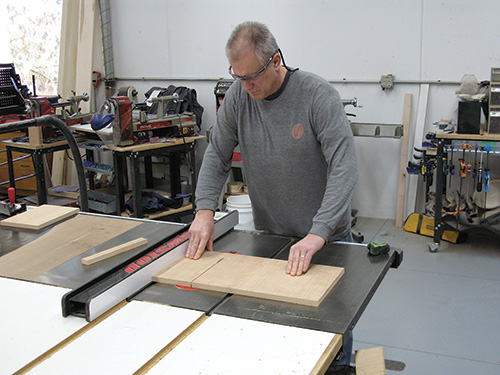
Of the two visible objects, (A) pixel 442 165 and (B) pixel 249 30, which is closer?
(B) pixel 249 30

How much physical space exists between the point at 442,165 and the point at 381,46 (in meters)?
1.14

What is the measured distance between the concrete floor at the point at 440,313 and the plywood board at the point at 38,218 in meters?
1.45

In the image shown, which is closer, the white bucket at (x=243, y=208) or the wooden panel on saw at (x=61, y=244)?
the wooden panel on saw at (x=61, y=244)

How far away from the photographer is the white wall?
3.82 metres

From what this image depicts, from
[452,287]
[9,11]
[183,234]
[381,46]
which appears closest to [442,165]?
[452,287]

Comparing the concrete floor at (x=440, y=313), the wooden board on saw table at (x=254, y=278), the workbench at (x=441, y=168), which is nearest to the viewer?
the wooden board on saw table at (x=254, y=278)

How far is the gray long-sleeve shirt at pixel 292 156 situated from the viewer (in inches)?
63.0

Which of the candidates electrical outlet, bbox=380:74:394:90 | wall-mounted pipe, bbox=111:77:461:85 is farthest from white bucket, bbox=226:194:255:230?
electrical outlet, bbox=380:74:394:90

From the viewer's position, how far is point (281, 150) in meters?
1.71

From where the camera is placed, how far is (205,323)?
1.20 m

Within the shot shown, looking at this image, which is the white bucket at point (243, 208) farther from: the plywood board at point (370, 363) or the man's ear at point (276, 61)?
the plywood board at point (370, 363)

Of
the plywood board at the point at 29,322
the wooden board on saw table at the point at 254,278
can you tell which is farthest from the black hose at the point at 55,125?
the wooden board on saw table at the point at 254,278

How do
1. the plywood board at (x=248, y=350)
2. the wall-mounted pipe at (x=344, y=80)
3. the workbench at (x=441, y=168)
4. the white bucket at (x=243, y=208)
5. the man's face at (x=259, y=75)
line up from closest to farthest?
the plywood board at (x=248, y=350)
the man's face at (x=259, y=75)
the workbench at (x=441, y=168)
the white bucket at (x=243, y=208)
the wall-mounted pipe at (x=344, y=80)

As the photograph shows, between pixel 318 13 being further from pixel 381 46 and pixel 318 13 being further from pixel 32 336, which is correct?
pixel 32 336
